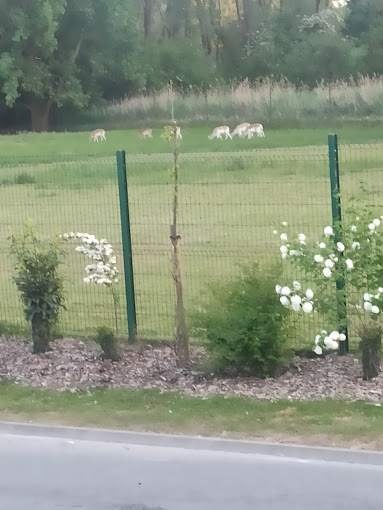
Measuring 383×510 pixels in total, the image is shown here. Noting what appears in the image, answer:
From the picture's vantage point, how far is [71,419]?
6.14 m

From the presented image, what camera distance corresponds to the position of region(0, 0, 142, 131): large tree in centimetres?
4262

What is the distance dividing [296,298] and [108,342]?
1.92 meters

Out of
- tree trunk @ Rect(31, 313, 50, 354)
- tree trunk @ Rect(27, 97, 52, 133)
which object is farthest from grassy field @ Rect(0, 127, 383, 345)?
tree trunk @ Rect(27, 97, 52, 133)

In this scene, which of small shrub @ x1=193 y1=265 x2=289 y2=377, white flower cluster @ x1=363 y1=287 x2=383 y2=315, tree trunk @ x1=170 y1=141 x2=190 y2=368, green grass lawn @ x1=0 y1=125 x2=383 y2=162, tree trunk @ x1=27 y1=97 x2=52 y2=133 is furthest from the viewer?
tree trunk @ x1=27 y1=97 x2=52 y2=133

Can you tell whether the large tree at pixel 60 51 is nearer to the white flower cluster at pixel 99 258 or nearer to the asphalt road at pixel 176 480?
the white flower cluster at pixel 99 258

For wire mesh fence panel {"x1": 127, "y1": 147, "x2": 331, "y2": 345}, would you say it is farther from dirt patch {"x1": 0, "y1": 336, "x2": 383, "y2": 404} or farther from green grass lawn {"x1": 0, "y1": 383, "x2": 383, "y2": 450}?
green grass lawn {"x1": 0, "y1": 383, "x2": 383, "y2": 450}

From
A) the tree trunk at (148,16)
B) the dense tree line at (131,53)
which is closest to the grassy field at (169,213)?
the dense tree line at (131,53)

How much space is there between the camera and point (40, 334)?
7.61 metres

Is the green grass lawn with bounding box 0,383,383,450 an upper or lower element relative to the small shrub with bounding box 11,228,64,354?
lower

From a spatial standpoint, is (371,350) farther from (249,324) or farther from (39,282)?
(39,282)

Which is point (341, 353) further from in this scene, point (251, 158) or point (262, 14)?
point (262, 14)

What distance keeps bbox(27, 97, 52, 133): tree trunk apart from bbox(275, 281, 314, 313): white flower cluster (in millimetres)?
42140

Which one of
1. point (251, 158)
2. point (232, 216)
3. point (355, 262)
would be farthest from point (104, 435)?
point (232, 216)

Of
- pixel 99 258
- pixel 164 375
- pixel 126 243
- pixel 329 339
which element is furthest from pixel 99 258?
pixel 329 339
